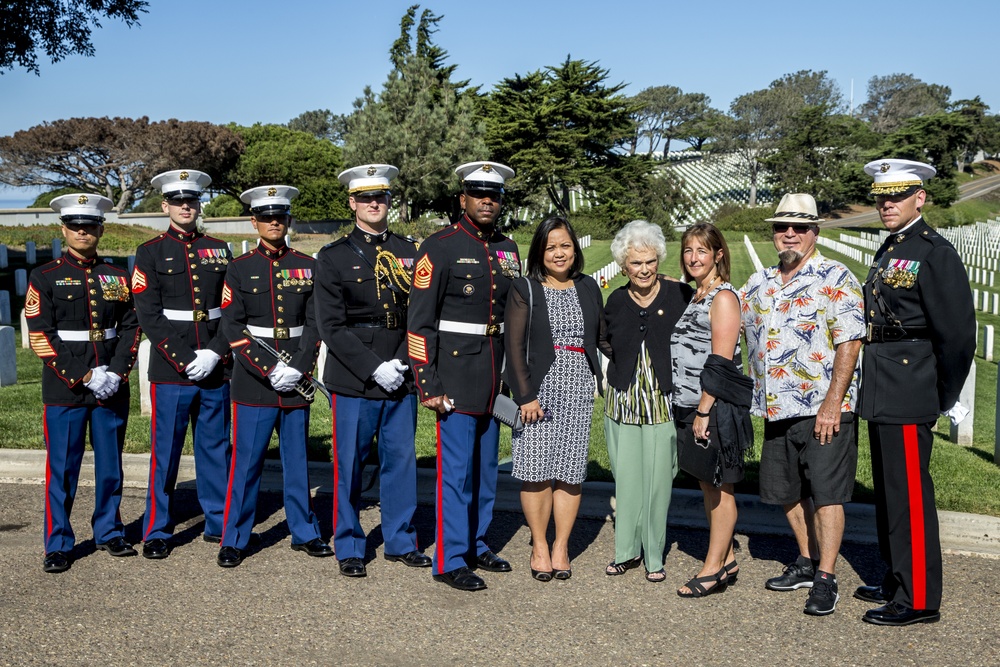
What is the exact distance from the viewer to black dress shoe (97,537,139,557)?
233 inches

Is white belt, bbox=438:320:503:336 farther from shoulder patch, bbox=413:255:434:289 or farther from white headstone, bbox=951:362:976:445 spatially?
white headstone, bbox=951:362:976:445

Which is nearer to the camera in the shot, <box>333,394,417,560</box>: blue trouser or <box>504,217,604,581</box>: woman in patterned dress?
<box>504,217,604,581</box>: woman in patterned dress

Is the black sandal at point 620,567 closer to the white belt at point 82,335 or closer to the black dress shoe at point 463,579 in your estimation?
the black dress shoe at point 463,579

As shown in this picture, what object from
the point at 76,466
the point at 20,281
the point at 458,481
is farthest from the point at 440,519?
the point at 20,281

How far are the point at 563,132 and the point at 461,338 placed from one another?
56.1 m

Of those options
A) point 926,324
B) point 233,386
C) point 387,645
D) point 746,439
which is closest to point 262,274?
point 233,386

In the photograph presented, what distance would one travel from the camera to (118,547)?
5938 millimetres

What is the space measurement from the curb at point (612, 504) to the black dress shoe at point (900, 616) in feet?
3.91

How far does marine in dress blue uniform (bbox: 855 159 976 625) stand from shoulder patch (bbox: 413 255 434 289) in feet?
7.78

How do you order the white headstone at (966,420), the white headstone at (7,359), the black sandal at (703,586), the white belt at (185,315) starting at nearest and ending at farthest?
1. the black sandal at (703,586)
2. the white belt at (185,315)
3. the white headstone at (966,420)
4. the white headstone at (7,359)

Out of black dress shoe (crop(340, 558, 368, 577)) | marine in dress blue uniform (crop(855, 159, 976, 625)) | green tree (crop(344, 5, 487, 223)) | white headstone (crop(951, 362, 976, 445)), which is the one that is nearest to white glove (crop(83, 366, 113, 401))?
black dress shoe (crop(340, 558, 368, 577))

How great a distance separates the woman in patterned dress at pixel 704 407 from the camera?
17.1ft

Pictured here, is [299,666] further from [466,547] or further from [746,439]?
[746,439]

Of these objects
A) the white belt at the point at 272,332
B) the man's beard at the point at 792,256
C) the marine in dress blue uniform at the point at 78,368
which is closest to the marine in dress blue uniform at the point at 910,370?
the man's beard at the point at 792,256
